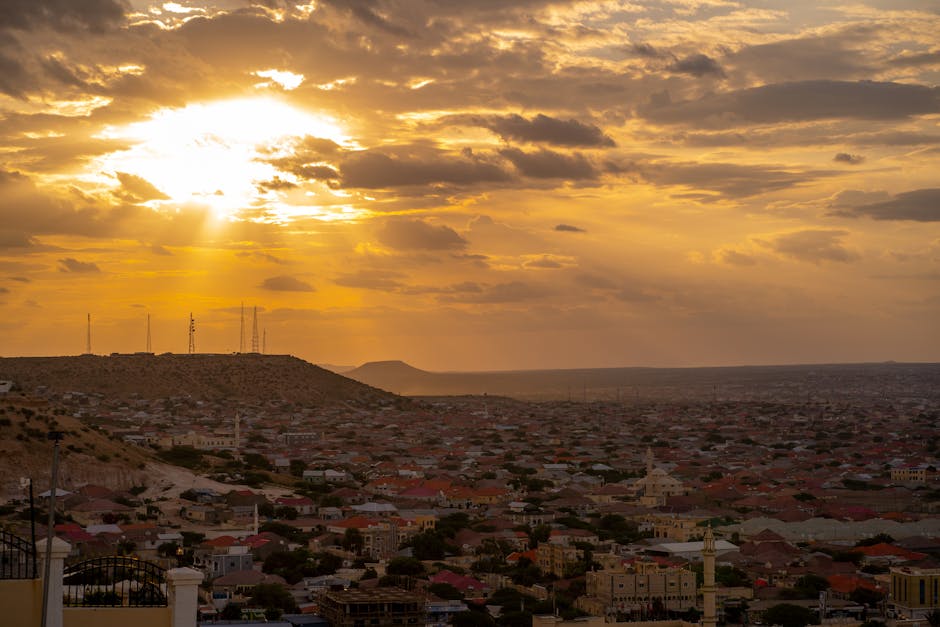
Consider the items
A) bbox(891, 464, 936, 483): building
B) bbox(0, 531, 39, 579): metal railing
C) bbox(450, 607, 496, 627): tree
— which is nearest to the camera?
bbox(0, 531, 39, 579): metal railing

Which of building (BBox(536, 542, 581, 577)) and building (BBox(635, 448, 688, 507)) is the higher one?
building (BBox(635, 448, 688, 507))

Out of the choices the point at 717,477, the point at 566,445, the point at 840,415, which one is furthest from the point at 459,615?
the point at 840,415

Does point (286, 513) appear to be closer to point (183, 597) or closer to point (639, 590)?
point (639, 590)

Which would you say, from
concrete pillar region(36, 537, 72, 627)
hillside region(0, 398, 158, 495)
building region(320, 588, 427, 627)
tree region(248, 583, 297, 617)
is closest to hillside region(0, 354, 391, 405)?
hillside region(0, 398, 158, 495)

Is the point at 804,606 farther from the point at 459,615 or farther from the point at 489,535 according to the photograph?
the point at 489,535

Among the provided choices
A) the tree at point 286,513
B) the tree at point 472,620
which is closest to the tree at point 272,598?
the tree at point 472,620

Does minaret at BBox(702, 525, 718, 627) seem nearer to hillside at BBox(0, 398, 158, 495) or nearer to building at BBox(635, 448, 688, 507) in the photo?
hillside at BBox(0, 398, 158, 495)

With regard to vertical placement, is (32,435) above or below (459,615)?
above
